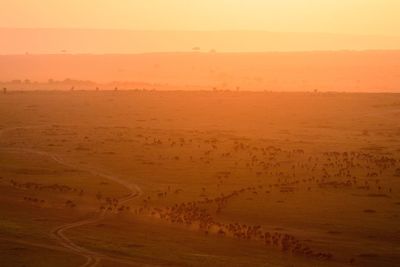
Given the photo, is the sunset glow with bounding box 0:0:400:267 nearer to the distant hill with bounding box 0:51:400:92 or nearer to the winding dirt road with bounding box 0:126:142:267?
the winding dirt road with bounding box 0:126:142:267

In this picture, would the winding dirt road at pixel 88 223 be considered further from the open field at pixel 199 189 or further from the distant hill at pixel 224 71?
the distant hill at pixel 224 71

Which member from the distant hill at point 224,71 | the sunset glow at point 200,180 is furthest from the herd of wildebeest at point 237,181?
the distant hill at point 224,71

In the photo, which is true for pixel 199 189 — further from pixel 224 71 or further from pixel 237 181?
pixel 224 71

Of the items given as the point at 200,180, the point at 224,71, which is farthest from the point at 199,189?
the point at 224,71

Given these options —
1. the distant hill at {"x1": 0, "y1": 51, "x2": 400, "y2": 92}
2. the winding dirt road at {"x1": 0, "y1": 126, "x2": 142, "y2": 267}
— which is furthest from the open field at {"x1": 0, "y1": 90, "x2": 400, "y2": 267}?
the distant hill at {"x1": 0, "y1": 51, "x2": 400, "y2": 92}

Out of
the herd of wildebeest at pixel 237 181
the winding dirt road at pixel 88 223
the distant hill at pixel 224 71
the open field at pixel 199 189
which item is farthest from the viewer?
the distant hill at pixel 224 71

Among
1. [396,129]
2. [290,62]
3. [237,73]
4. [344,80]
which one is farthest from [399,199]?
[290,62]
